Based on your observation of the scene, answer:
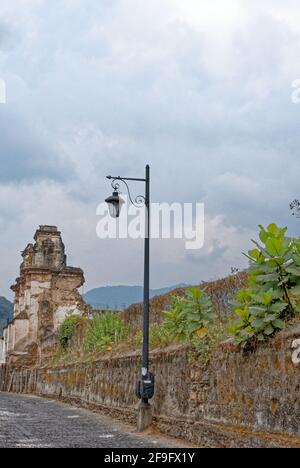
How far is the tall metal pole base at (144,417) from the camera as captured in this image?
12.9 meters

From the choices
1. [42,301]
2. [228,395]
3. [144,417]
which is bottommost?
[144,417]

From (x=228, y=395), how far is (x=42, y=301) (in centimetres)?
3567

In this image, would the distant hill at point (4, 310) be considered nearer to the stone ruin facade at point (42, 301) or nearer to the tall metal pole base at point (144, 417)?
the stone ruin facade at point (42, 301)

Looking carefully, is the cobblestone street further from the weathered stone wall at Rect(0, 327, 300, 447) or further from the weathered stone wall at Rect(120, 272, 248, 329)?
the weathered stone wall at Rect(120, 272, 248, 329)

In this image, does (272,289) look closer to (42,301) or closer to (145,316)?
(145,316)

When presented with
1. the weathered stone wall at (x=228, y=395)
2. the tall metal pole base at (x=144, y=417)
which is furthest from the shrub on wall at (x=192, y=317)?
the tall metal pole base at (x=144, y=417)

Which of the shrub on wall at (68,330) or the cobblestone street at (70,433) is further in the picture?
the shrub on wall at (68,330)

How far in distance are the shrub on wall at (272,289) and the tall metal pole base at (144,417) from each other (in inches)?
161

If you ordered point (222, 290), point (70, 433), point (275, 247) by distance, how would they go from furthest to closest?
point (222, 290), point (70, 433), point (275, 247)

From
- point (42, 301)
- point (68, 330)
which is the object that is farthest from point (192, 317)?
point (42, 301)

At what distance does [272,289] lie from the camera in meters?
9.16

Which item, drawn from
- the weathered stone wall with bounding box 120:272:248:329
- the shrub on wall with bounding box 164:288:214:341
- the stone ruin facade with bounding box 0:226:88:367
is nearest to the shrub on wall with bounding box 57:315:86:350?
the stone ruin facade with bounding box 0:226:88:367
